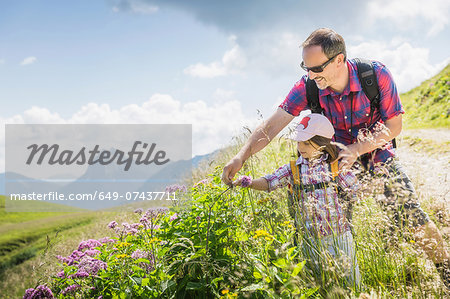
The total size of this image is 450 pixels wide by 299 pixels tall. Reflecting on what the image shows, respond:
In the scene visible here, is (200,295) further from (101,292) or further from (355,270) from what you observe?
(355,270)

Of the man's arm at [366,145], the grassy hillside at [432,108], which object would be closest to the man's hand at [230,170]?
the man's arm at [366,145]

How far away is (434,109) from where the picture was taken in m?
15.1

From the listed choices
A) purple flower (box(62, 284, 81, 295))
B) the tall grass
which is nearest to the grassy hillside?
the tall grass

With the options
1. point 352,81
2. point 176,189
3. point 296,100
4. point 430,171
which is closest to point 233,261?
point 176,189

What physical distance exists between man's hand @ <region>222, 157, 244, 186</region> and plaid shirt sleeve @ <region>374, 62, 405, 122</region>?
1.56 metres

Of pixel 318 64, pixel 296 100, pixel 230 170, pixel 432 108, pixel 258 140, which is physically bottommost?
pixel 230 170

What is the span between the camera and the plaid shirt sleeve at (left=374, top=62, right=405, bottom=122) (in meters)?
3.29

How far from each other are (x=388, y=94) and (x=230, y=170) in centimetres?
174

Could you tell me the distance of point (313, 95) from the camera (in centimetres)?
357

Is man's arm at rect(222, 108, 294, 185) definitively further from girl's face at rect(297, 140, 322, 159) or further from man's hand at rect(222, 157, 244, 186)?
girl's face at rect(297, 140, 322, 159)

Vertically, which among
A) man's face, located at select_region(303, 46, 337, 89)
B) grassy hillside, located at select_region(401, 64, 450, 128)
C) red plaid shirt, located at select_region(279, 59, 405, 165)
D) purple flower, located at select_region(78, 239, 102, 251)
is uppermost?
grassy hillside, located at select_region(401, 64, 450, 128)

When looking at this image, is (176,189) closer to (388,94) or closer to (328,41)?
(328,41)

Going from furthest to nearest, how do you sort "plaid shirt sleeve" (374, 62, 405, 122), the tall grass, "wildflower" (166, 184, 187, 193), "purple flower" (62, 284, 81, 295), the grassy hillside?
the grassy hillside < "wildflower" (166, 184, 187, 193) < "plaid shirt sleeve" (374, 62, 405, 122) < "purple flower" (62, 284, 81, 295) < the tall grass

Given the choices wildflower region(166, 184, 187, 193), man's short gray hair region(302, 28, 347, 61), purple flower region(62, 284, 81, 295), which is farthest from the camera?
wildflower region(166, 184, 187, 193)
